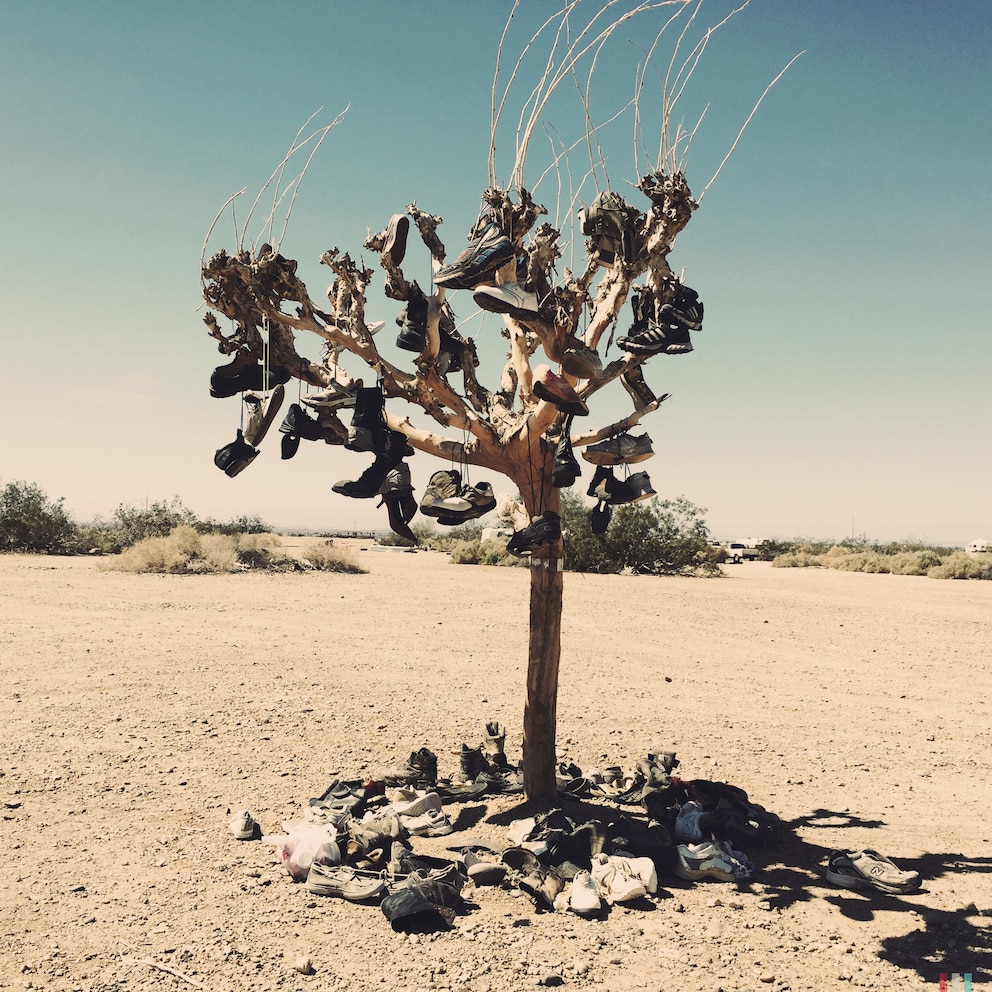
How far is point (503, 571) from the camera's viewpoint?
2620 centimetres

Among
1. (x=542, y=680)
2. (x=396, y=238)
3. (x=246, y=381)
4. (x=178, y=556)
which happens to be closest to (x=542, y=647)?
(x=542, y=680)

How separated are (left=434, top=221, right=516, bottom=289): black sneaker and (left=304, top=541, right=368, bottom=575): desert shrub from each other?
20970mm

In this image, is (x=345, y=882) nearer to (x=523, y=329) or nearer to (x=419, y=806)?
(x=419, y=806)

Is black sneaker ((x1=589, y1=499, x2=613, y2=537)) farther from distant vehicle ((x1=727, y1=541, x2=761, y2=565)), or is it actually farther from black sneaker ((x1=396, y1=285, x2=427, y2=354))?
distant vehicle ((x1=727, y1=541, x2=761, y2=565))

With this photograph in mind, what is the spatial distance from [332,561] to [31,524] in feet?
47.7

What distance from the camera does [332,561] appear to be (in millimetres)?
24953

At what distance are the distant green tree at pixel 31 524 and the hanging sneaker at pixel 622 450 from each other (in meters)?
31.5

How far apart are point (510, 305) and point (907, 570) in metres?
31.8

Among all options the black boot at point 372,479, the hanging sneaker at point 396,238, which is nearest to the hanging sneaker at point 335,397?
the black boot at point 372,479

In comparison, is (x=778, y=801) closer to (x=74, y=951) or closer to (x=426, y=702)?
(x=426, y=702)

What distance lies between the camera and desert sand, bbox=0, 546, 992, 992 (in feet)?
11.9

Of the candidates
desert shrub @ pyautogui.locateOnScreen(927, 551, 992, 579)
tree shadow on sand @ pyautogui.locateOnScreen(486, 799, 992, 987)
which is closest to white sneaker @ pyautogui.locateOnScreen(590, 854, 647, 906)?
tree shadow on sand @ pyautogui.locateOnScreen(486, 799, 992, 987)

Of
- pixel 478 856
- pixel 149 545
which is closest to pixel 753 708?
pixel 478 856

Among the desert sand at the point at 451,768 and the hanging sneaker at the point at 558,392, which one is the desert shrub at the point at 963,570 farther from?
the hanging sneaker at the point at 558,392
